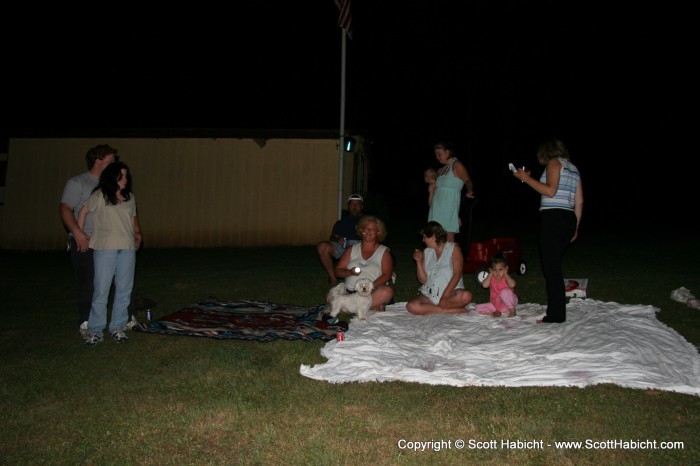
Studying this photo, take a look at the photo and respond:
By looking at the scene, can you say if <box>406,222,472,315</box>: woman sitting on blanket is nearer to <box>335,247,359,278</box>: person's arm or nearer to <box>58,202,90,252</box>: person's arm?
<box>335,247,359,278</box>: person's arm

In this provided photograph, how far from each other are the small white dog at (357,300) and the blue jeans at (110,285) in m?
2.07

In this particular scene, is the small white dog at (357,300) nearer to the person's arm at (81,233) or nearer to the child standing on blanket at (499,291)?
the child standing on blanket at (499,291)

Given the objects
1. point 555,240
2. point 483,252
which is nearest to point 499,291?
point 555,240

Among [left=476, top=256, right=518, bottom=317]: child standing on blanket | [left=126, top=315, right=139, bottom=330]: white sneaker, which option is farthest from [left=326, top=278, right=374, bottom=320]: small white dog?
[left=126, top=315, right=139, bottom=330]: white sneaker

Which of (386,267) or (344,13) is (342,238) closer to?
(386,267)

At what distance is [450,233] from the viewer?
793cm

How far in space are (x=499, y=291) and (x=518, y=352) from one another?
1672 mm

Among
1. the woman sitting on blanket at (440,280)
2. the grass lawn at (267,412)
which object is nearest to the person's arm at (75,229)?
the grass lawn at (267,412)

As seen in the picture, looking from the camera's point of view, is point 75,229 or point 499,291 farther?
point 499,291

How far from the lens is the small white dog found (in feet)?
21.5

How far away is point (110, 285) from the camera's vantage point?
577cm

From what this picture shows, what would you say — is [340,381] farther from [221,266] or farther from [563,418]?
Result: [221,266]

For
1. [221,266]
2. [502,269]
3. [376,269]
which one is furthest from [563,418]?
[221,266]

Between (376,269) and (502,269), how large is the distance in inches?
56.0
